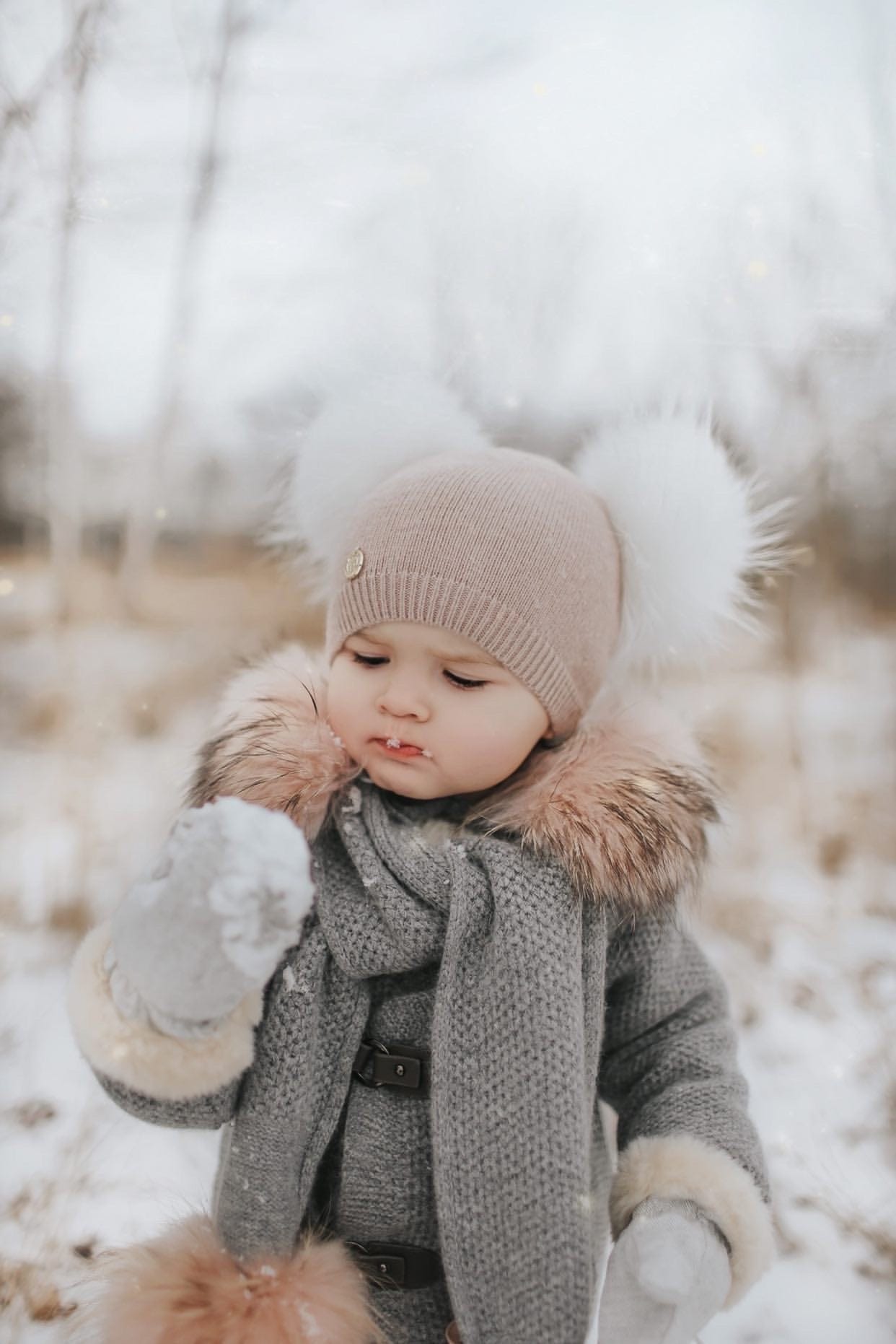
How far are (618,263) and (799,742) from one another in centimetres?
127

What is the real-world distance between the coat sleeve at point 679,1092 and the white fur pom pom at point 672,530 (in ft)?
1.11

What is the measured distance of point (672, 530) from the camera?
110 cm

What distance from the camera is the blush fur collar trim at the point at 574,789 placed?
901 mm

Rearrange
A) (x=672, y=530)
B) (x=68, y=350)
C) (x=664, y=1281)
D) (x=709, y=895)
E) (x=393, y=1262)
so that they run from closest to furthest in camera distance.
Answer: (x=664, y=1281), (x=393, y=1262), (x=672, y=530), (x=68, y=350), (x=709, y=895)

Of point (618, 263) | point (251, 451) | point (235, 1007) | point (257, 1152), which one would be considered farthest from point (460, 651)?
point (618, 263)

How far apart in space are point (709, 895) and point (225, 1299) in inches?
65.8

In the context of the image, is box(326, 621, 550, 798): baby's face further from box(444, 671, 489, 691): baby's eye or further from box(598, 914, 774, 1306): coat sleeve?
box(598, 914, 774, 1306): coat sleeve

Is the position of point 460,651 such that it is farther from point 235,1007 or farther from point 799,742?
point 799,742

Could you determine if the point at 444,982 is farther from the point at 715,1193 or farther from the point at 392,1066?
the point at 715,1193

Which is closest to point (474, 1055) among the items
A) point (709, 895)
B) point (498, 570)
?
point (498, 570)

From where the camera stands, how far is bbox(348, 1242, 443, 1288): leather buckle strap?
0.90 m

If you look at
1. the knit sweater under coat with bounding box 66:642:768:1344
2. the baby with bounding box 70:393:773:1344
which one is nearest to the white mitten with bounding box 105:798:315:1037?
the baby with bounding box 70:393:773:1344

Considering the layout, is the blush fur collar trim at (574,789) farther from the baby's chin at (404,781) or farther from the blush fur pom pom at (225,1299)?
the blush fur pom pom at (225,1299)

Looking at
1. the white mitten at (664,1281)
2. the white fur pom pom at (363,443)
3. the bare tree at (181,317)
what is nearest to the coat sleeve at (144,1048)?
the white mitten at (664,1281)
